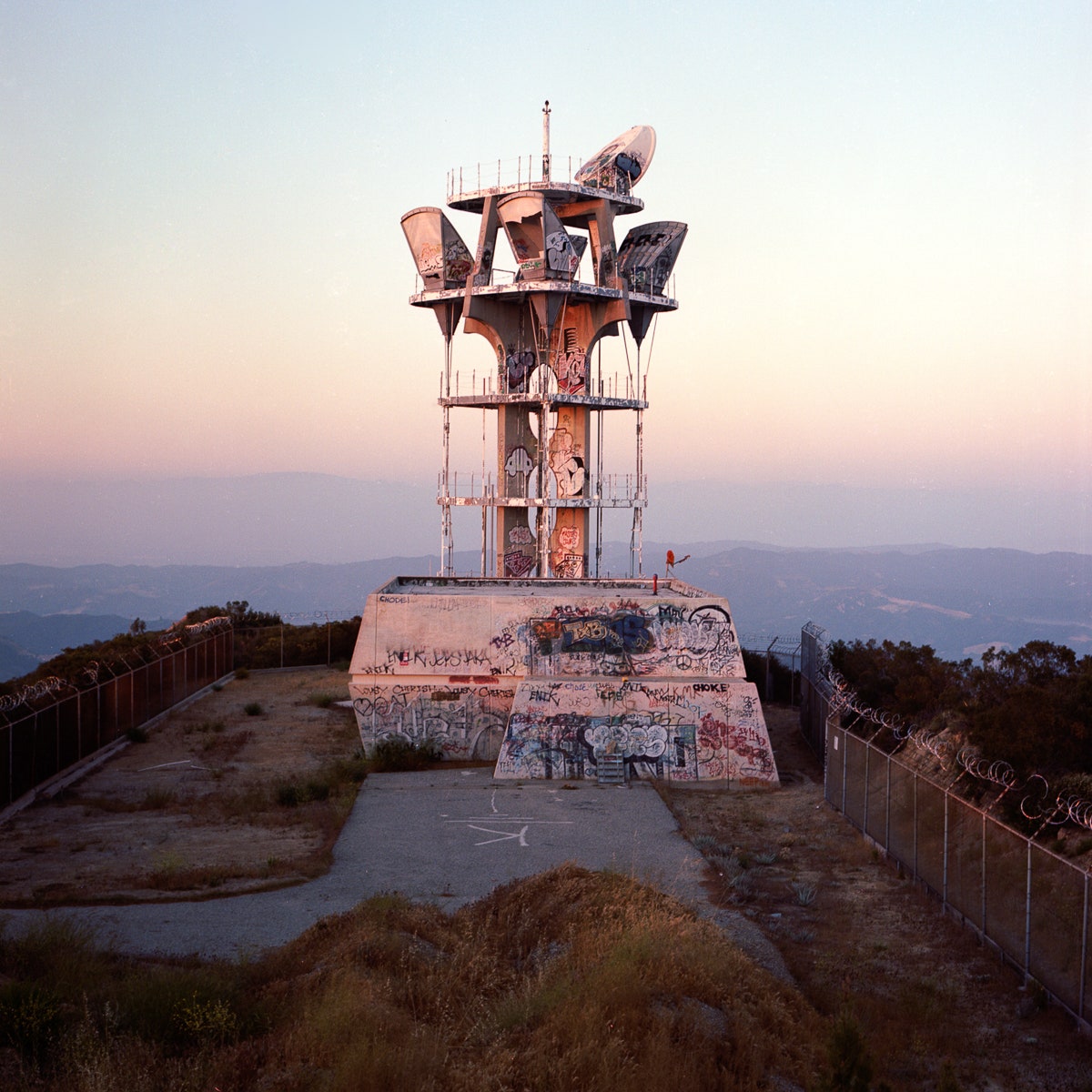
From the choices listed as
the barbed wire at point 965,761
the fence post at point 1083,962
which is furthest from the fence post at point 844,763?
the fence post at point 1083,962

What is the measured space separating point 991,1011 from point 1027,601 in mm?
170686

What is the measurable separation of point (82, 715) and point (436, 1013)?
1738 cm

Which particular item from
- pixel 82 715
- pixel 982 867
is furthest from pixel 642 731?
pixel 82 715

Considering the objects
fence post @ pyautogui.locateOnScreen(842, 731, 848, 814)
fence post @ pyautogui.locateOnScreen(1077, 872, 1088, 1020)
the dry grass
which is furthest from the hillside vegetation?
the dry grass

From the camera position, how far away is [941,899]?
49.6 ft

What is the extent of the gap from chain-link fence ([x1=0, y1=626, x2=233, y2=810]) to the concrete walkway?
6.05 meters

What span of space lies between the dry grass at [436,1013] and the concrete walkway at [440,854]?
1.73 meters

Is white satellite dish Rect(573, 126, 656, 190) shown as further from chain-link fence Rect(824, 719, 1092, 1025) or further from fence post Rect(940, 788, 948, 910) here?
fence post Rect(940, 788, 948, 910)

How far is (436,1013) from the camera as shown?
10.3 meters

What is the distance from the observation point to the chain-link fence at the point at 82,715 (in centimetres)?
2108

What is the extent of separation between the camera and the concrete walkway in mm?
13922

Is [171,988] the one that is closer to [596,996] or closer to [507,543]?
[596,996]

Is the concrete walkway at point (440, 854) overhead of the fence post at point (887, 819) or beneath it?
beneath

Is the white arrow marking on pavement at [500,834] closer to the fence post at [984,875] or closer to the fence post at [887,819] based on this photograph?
the fence post at [887,819]
